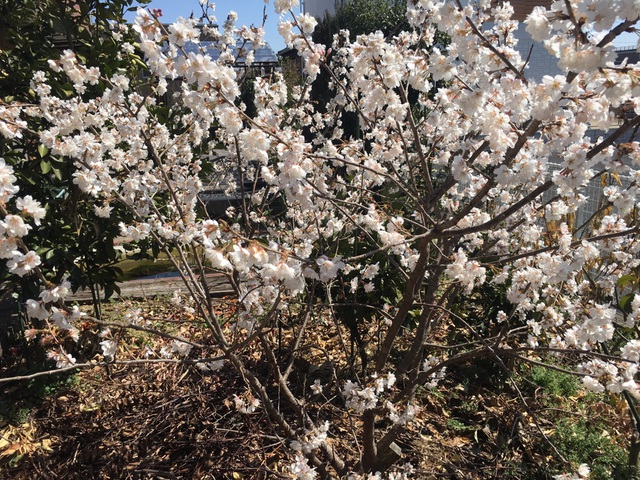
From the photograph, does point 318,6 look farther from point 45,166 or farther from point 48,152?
point 45,166

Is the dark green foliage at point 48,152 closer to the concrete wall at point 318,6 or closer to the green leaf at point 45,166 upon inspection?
the green leaf at point 45,166

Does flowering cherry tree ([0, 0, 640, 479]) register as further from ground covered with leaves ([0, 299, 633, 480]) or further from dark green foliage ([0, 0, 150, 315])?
ground covered with leaves ([0, 299, 633, 480])

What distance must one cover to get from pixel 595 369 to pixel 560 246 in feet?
1.60

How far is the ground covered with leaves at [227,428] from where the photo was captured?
238cm

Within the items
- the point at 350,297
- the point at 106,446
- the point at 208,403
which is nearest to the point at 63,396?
the point at 106,446

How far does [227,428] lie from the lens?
2.56 meters

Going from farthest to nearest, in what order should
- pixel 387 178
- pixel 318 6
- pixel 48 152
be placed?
pixel 318 6, pixel 48 152, pixel 387 178

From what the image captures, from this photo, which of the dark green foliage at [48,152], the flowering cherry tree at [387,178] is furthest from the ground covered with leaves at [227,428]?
the dark green foliage at [48,152]

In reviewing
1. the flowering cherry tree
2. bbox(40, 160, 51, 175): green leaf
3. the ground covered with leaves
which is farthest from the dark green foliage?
the ground covered with leaves

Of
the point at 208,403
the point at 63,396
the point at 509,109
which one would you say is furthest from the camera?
the point at 63,396

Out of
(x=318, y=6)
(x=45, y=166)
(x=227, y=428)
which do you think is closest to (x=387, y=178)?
(x=227, y=428)

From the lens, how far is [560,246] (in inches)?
70.8

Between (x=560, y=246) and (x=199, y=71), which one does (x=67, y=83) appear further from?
(x=560, y=246)

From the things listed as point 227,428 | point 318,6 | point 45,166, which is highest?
point 318,6
